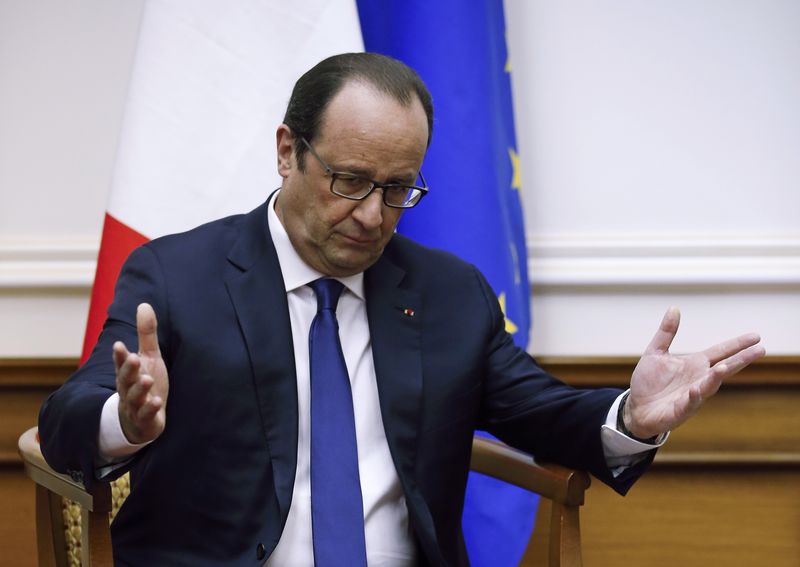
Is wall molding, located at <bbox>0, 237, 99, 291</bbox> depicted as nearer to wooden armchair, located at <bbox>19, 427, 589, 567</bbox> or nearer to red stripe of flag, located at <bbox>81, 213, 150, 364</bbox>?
red stripe of flag, located at <bbox>81, 213, 150, 364</bbox>

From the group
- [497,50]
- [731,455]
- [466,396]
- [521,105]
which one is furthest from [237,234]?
[731,455]

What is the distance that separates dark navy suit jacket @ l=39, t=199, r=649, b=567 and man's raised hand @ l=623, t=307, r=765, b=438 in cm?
10

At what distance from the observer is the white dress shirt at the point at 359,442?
1.66 metres

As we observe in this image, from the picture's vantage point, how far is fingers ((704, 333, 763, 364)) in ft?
5.09

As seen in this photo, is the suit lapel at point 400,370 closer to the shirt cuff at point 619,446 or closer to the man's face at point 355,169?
the man's face at point 355,169

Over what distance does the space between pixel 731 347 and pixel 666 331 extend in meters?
0.10

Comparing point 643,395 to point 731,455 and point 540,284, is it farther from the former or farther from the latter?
point 731,455

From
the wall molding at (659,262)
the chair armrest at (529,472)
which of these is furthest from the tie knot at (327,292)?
the wall molding at (659,262)

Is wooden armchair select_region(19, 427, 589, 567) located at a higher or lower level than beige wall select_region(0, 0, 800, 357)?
lower

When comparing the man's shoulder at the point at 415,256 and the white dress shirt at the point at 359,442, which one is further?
the man's shoulder at the point at 415,256

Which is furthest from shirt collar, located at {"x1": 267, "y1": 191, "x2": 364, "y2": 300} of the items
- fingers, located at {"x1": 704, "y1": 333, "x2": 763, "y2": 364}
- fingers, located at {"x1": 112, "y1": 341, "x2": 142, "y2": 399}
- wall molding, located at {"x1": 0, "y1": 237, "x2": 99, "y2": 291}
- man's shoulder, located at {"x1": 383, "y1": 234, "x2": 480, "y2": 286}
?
wall molding, located at {"x1": 0, "y1": 237, "x2": 99, "y2": 291}

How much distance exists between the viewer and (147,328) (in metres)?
1.35

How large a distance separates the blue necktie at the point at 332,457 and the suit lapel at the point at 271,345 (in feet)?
0.14

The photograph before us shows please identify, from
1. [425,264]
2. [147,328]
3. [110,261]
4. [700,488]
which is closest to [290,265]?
[425,264]
